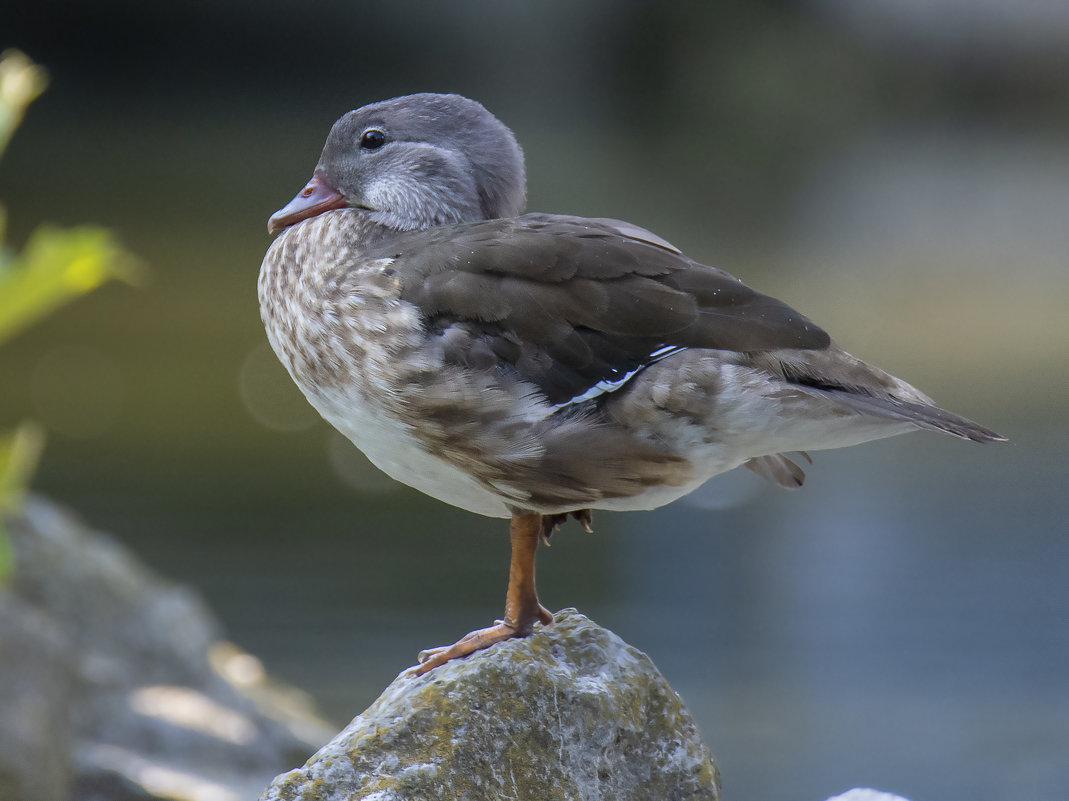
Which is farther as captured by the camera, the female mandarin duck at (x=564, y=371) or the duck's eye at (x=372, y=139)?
the duck's eye at (x=372, y=139)

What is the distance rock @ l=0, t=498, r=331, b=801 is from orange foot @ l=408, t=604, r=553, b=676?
7.41 ft

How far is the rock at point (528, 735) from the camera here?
3.02 m

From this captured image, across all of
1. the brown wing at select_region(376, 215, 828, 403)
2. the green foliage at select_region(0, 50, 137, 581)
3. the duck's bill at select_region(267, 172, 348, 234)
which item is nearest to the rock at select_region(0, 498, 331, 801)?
the duck's bill at select_region(267, 172, 348, 234)

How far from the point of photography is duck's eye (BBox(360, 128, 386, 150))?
356 cm

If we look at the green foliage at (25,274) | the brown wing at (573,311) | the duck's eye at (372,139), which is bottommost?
the green foliage at (25,274)

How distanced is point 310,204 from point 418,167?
0.34 m

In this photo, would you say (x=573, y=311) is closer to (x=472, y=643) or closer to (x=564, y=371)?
(x=564, y=371)

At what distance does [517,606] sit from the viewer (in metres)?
3.39

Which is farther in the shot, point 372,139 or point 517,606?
point 372,139

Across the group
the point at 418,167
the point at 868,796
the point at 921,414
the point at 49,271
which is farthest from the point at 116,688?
the point at 49,271

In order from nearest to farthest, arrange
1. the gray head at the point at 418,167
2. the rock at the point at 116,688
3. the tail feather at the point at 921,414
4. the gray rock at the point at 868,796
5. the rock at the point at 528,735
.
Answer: the tail feather at the point at 921,414 < the rock at the point at 528,735 < the gray rock at the point at 868,796 < the gray head at the point at 418,167 < the rock at the point at 116,688

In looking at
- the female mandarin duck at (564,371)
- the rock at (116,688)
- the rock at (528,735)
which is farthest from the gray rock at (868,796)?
the rock at (116,688)

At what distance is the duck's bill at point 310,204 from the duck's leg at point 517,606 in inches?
39.7

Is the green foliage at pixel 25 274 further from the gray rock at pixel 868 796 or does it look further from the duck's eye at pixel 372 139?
the gray rock at pixel 868 796
